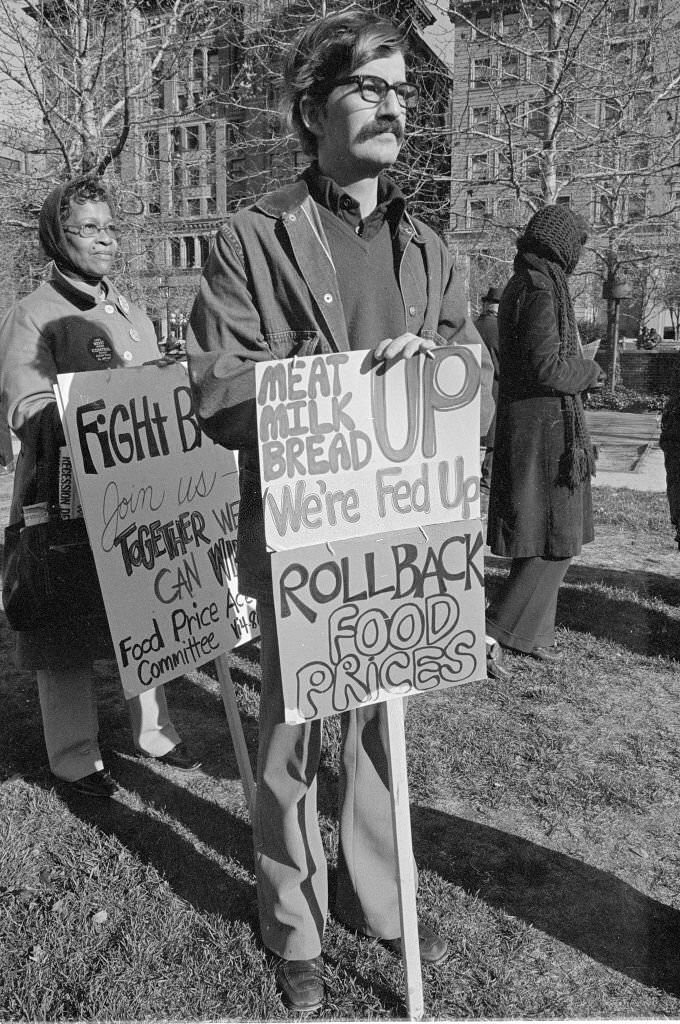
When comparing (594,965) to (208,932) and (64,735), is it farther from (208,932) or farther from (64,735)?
(64,735)

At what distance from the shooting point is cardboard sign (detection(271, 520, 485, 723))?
198cm

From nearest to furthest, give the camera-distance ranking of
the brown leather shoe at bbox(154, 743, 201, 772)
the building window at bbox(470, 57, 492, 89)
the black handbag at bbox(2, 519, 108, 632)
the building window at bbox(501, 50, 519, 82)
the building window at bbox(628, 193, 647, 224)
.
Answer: the black handbag at bbox(2, 519, 108, 632) → the brown leather shoe at bbox(154, 743, 201, 772) → the building window at bbox(501, 50, 519, 82) → the building window at bbox(470, 57, 492, 89) → the building window at bbox(628, 193, 647, 224)

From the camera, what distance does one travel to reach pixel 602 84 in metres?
11.6

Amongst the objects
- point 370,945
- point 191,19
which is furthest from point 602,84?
point 370,945

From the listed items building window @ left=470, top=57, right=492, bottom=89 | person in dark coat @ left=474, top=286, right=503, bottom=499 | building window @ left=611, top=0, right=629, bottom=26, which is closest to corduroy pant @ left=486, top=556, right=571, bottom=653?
person in dark coat @ left=474, top=286, right=503, bottom=499

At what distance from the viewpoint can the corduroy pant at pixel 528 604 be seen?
430cm

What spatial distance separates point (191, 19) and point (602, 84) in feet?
18.4

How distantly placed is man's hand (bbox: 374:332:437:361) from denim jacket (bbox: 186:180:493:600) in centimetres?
16

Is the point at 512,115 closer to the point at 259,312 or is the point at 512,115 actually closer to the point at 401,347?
the point at 259,312

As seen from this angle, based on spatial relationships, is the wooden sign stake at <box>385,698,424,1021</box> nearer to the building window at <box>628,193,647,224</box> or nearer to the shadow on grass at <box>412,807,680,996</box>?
the shadow on grass at <box>412,807,680,996</box>

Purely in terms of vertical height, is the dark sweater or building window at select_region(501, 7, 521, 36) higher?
building window at select_region(501, 7, 521, 36)

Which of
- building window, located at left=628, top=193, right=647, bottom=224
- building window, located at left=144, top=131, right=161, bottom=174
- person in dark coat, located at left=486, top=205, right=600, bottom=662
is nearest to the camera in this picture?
person in dark coat, located at left=486, top=205, right=600, bottom=662

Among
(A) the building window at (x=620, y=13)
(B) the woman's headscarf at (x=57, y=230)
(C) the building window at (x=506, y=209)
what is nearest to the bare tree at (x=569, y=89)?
(A) the building window at (x=620, y=13)

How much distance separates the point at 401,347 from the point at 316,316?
254 millimetres
